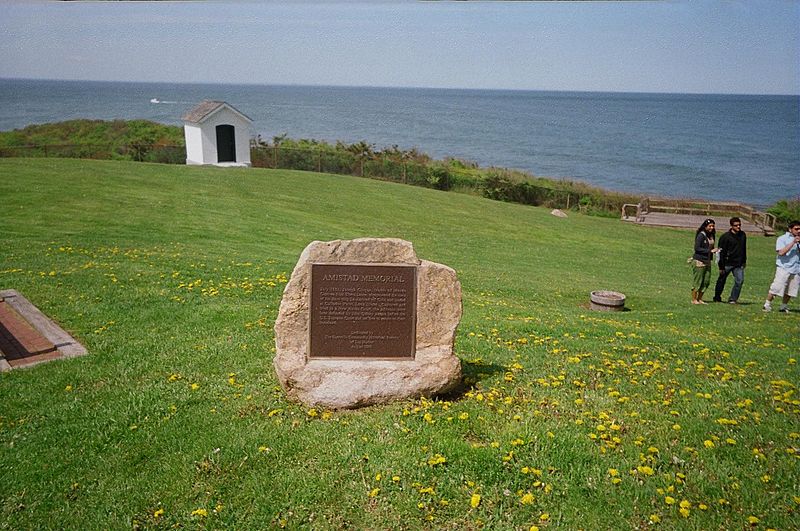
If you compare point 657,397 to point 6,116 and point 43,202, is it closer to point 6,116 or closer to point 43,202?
point 43,202

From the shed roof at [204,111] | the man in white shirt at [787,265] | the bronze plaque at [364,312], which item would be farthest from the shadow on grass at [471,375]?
the shed roof at [204,111]

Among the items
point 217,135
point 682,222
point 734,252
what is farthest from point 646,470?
point 682,222

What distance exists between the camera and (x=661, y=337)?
36.4ft

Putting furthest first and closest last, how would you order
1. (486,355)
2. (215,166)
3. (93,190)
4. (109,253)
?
(215,166), (93,190), (109,253), (486,355)

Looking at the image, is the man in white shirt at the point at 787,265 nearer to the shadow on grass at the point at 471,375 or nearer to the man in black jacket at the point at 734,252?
the man in black jacket at the point at 734,252

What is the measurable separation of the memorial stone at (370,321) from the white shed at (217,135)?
32.9m

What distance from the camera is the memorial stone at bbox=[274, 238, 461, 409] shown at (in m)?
7.29

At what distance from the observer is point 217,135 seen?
38719 millimetres

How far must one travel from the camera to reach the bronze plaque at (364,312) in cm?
736

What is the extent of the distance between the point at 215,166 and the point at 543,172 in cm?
5348

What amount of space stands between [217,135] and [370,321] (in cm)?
3435

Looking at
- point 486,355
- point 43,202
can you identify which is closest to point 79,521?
point 486,355

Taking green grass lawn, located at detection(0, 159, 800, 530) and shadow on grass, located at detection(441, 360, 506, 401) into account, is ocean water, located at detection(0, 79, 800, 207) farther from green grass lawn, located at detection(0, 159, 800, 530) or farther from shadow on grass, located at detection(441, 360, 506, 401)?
shadow on grass, located at detection(441, 360, 506, 401)

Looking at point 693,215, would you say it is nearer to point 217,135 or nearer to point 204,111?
point 217,135
